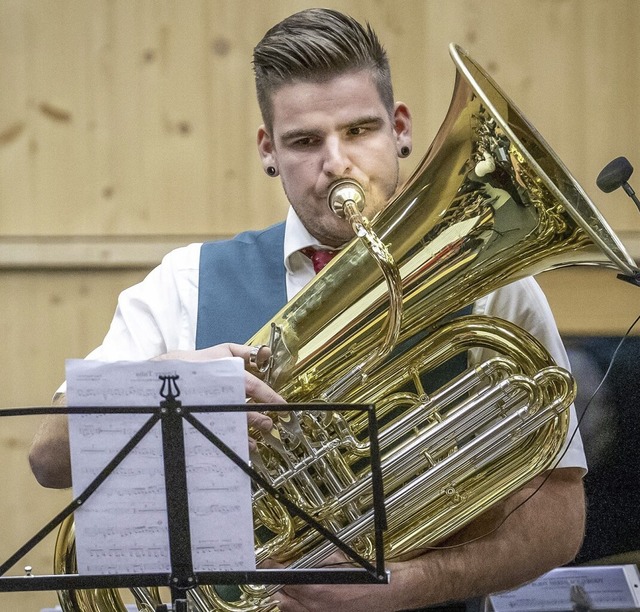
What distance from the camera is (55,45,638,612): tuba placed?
1240 millimetres

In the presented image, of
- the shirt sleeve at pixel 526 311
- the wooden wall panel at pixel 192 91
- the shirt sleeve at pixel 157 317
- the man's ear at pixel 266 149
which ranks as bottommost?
the shirt sleeve at pixel 526 311

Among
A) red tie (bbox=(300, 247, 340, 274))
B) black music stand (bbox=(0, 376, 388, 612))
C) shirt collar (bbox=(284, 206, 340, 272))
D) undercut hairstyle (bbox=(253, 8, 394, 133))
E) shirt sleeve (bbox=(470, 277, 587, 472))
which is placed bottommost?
black music stand (bbox=(0, 376, 388, 612))

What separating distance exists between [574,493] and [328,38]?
2.34ft

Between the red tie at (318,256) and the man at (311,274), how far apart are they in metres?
0.01

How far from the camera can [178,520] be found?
1095 mm

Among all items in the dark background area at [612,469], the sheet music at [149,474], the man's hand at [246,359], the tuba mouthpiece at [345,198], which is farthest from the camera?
the dark background area at [612,469]

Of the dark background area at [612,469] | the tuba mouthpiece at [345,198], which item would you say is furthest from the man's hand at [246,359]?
the dark background area at [612,469]

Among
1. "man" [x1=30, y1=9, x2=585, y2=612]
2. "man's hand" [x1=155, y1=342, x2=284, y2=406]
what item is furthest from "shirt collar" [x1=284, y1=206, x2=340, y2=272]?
"man's hand" [x1=155, y1=342, x2=284, y2=406]

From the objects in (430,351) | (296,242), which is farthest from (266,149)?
(430,351)

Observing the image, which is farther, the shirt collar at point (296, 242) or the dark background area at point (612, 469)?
the dark background area at point (612, 469)

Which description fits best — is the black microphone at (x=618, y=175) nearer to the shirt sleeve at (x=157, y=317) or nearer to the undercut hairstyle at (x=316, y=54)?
the undercut hairstyle at (x=316, y=54)

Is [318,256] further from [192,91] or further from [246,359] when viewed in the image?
[192,91]

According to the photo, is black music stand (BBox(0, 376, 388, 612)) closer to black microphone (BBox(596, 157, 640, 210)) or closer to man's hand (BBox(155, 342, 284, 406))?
man's hand (BBox(155, 342, 284, 406))

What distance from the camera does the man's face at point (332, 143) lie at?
Result: 1447 mm
